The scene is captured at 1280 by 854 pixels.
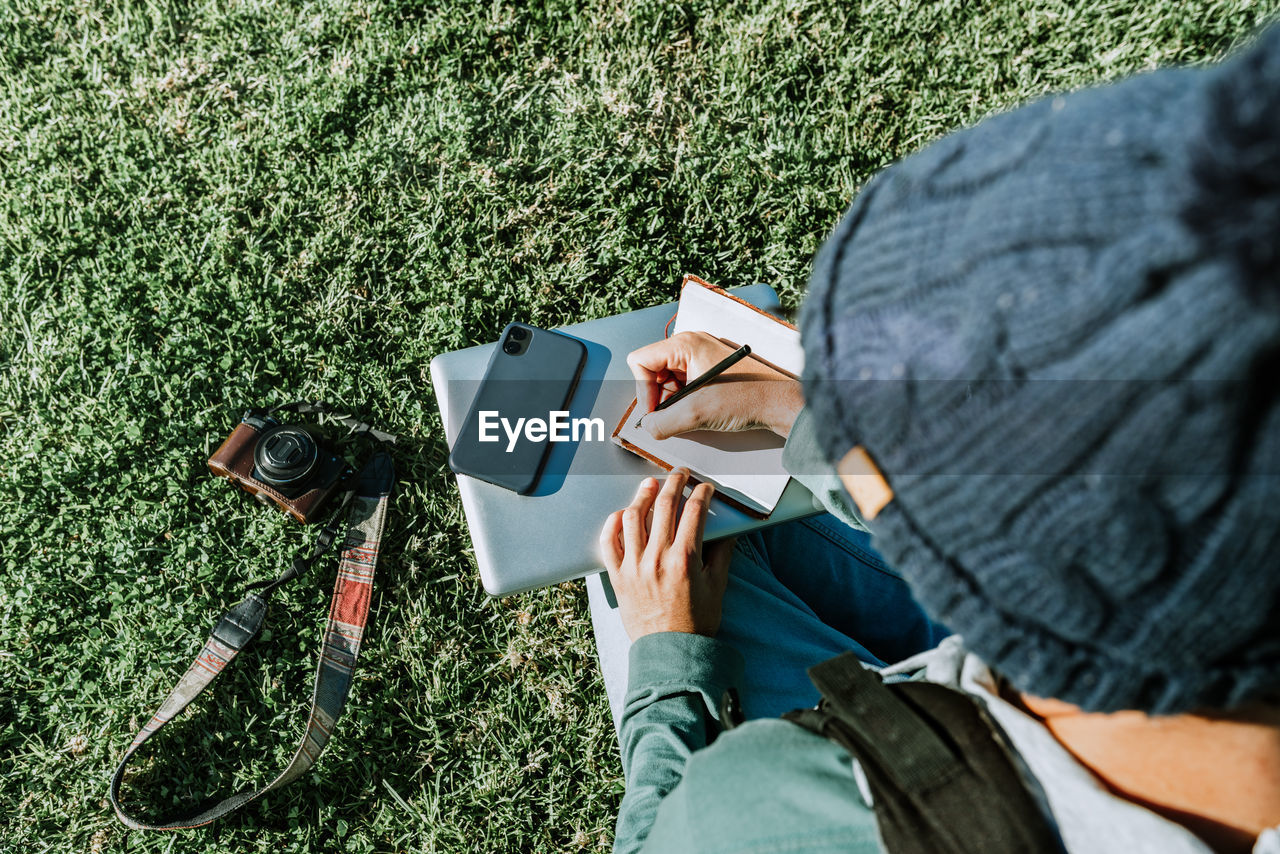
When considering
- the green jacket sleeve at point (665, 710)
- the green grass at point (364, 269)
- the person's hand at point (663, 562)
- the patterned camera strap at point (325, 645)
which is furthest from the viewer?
the green grass at point (364, 269)

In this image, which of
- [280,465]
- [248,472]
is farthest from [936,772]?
[248,472]

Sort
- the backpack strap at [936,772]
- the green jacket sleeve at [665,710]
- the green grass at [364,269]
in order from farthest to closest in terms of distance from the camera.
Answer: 1. the green grass at [364,269]
2. the green jacket sleeve at [665,710]
3. the backpack strap at [936,772]

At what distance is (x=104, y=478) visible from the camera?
220 cm

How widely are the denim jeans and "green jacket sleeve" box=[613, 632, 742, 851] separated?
10 centimetres

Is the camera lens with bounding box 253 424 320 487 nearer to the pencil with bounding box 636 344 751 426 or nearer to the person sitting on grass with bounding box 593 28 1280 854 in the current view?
the pencil with bounding box 636 344 751 426

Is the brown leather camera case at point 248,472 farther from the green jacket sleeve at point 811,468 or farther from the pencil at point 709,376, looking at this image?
the green jacket sleeve at point 811,468

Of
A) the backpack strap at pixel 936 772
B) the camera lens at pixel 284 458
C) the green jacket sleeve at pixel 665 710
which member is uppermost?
the camera lens at pixel 284 458

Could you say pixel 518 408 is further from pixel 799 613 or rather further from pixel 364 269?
pixel 364 269

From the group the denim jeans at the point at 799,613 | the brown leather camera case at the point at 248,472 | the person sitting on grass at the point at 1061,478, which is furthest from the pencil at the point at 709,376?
the brown leather camera case at the point at 248,472

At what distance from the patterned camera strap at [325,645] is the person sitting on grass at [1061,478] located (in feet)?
4.38

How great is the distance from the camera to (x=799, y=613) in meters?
1.58

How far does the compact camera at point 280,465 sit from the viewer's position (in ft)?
6.44

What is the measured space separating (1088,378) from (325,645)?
1989 millimetres

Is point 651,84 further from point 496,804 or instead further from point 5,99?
point 496,804
